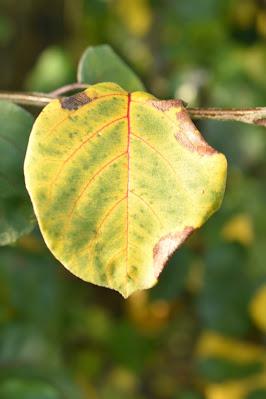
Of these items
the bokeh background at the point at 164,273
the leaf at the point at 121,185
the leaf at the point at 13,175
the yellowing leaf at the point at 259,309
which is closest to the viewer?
the leaf at the point at 121,185

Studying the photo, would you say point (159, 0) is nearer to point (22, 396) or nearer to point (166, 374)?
point (166, 374)

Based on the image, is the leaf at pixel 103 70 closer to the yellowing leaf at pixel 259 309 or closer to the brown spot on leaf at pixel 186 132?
the brown spot on leaf at pixel 186 132

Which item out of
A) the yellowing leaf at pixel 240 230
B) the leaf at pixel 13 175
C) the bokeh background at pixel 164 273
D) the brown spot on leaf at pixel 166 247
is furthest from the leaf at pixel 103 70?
the yellowing leaf at pixel 240 230

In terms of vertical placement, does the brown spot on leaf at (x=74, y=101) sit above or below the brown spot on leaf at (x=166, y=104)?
below

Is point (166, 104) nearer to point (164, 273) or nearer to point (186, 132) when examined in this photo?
point (186, 132)

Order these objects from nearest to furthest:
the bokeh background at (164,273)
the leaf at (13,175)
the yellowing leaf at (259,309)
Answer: the leaf at (13,175), the bokeh background at (164,273), the yellowing leaf at (259,309)

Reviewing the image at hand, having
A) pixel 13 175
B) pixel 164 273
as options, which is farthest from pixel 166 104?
Result: pixel 164 273

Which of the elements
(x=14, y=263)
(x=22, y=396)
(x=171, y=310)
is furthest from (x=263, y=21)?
(x=22, y=396)
